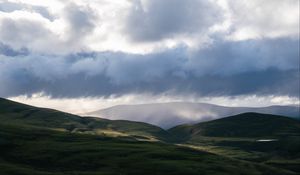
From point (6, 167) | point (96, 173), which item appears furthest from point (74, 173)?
point (6, 167)

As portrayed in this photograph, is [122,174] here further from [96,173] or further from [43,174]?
[43,174]

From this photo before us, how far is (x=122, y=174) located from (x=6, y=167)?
44.1 metres

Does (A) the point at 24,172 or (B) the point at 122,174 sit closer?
(A) the point at 24,172

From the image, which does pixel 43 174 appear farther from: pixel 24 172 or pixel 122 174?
pixel 122 174

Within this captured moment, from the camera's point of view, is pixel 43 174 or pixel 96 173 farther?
pixel 96 173

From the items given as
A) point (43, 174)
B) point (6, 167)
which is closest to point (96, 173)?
point (43, 174)

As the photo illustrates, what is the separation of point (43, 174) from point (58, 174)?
650cm

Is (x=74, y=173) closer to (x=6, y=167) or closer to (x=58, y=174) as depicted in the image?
(x=58, y=174)

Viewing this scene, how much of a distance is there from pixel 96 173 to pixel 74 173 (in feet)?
27.7

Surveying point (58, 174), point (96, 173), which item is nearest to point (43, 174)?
point (58, 174)

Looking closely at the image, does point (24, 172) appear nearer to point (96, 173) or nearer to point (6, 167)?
point (6, 167)

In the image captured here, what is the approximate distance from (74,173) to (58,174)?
334 inches

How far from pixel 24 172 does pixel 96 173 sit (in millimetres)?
27668

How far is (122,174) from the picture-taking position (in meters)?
196
